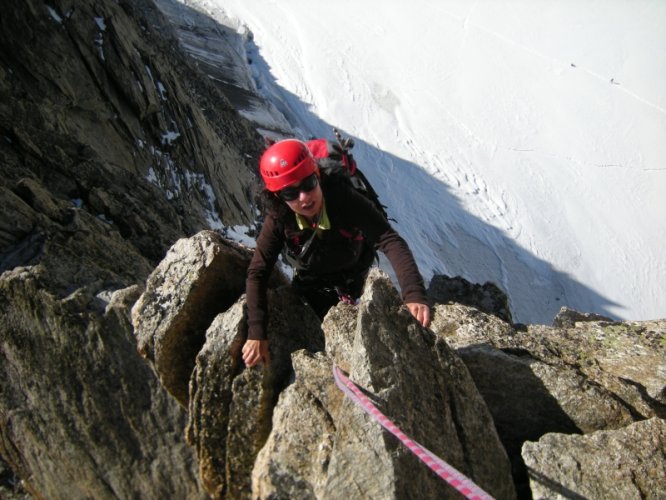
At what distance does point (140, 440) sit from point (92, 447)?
1.54ft

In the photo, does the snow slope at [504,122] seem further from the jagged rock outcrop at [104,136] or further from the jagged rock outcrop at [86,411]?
the jagged rock outcrop at [86,411]

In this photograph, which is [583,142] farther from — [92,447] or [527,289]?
[92,447]

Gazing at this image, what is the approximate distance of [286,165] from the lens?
3.61 metres

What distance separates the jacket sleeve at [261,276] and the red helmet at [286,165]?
0.37 meters

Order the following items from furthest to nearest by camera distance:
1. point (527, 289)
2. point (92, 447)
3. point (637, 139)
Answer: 1. point (637, 139)
2. point (527, 289)
3. point (92, 447)

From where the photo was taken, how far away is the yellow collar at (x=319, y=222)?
3816 mm

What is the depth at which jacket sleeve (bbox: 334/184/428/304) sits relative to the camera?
362 centimetres

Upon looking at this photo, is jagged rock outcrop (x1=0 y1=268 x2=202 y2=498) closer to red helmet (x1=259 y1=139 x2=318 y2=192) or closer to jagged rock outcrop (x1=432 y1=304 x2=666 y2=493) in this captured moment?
red helmet (x1=259 y1=139 x2=318 y2=192)

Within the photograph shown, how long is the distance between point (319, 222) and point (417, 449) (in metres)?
1.87

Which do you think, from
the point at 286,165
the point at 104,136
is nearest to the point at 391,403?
the point at 286,165

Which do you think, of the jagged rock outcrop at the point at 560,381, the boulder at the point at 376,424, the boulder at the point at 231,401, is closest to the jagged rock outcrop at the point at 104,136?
the boulder at the point at 231,401

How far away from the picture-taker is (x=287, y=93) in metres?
36.9

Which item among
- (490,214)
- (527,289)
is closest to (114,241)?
(527,289)

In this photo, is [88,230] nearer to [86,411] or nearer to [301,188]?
[86,411]
